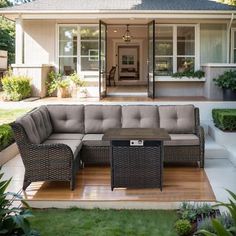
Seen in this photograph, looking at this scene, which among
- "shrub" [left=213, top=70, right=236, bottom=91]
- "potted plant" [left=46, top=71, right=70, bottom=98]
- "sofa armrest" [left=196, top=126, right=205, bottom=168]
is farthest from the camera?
"potted plant" [left=46, top=71, right=70, bottom=98]

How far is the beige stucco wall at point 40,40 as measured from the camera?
14625 mm

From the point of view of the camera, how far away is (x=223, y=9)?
13.5 metres

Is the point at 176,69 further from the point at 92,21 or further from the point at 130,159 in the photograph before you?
the point at 130,159

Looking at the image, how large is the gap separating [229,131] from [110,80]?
1045cm

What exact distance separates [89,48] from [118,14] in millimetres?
1926

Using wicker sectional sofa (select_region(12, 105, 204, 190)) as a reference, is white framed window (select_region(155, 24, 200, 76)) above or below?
above

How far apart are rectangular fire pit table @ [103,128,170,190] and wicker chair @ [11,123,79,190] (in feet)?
2.00

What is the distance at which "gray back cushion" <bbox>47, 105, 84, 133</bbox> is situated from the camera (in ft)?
27.7

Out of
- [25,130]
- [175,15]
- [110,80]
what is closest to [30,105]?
[175,15]

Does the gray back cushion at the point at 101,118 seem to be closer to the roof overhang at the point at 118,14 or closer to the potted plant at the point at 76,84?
the roof overhang at the point at 118,14

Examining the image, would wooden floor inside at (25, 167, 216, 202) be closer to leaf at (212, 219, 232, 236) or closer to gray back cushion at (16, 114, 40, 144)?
gray back cushion at (16, 114, 40, 144)

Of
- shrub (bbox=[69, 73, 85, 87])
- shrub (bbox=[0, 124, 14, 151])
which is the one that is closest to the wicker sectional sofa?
shrub (bbox=[0, 124, 14, 151])

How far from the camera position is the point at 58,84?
13.8 metres

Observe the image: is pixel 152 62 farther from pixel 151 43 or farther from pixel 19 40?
pixel 19 40
